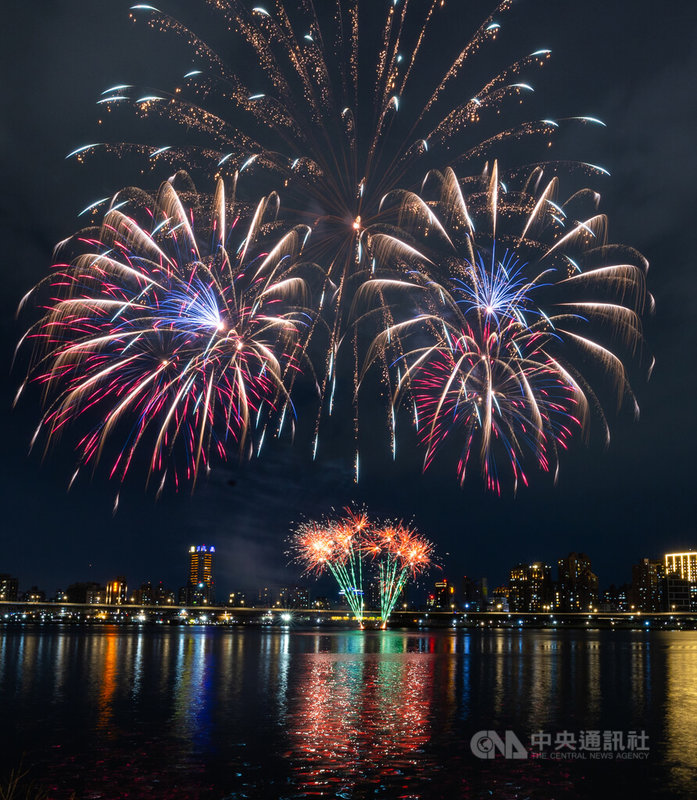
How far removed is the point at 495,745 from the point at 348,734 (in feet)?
16.5

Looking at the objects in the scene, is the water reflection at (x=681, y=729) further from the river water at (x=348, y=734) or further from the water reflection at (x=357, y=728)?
the water reflection at (x=357, y=728)

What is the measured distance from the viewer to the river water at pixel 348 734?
1955 cm

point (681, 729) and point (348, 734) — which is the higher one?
point (348, 734)

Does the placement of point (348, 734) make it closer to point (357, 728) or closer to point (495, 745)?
point (357, 728)

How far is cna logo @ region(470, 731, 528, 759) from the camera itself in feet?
76.6

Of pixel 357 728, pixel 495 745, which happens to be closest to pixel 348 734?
pixel 357 728

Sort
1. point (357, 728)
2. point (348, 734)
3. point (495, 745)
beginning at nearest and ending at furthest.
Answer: point (495, 745) → point (348, 734) → point (357, 728)

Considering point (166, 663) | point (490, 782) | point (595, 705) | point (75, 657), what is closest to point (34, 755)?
→ point (490, 782)

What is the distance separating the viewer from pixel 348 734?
25.6 meters

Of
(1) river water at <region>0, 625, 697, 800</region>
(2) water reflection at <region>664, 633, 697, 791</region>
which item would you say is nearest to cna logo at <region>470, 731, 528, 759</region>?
(1) river water at <region>0, 625, 697, 800</region>

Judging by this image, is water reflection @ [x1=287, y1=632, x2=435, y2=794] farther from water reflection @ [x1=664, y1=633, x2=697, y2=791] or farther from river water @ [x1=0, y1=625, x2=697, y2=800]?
water reflection @ [x1=664, y1=633, x2=697, y2=791]

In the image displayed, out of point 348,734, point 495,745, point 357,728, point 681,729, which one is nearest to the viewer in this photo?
point 495,745

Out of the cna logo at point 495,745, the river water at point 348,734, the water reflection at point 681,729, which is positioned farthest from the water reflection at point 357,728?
the water reflection at point 681,729

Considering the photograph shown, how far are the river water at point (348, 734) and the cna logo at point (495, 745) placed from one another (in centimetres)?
12
